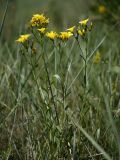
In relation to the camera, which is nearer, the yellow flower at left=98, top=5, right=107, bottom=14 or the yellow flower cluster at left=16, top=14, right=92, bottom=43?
the yellow flower cluster at left=16, top=14, right=92, bottom=43

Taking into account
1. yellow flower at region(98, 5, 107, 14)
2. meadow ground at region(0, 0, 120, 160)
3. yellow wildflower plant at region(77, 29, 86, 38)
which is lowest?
meadow ground at region(0, 0, 120, 160)

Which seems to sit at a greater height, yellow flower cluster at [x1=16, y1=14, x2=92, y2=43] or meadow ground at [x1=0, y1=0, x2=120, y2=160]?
yellow flower cluster at [x1=16, y1=14, x2=92, y2=43]

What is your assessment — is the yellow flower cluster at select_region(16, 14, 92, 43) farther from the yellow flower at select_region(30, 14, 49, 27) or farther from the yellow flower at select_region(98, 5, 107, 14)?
the yellow flower at select_region(98, 5, 107, 14)

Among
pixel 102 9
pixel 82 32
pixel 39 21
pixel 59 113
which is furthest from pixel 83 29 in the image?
pixel 102 9

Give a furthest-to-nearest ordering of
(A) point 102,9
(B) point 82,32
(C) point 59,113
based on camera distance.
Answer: (A) point 102,9 < (C) point 59,113 < (B) point 82,32

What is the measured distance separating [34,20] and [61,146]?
50cm

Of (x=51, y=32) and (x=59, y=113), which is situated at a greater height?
(x=51, y=32)

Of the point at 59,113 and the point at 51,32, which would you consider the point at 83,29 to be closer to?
the point at 51,32

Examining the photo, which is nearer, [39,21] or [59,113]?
[39,21]

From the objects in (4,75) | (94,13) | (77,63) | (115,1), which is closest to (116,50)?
(77,63)

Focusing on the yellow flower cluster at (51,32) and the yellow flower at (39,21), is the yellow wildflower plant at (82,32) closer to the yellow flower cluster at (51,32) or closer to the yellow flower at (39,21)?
the yellow flower cluster at (51,32)

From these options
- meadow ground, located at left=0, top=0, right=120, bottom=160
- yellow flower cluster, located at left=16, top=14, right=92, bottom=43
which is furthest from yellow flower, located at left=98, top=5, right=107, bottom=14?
yellow flower cluster, located at left=16, top=14, right=92, bottom=43

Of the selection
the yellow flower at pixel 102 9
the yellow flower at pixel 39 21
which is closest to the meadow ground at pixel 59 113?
the yellow flower at pixel 39 21

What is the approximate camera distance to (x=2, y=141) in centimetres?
195
